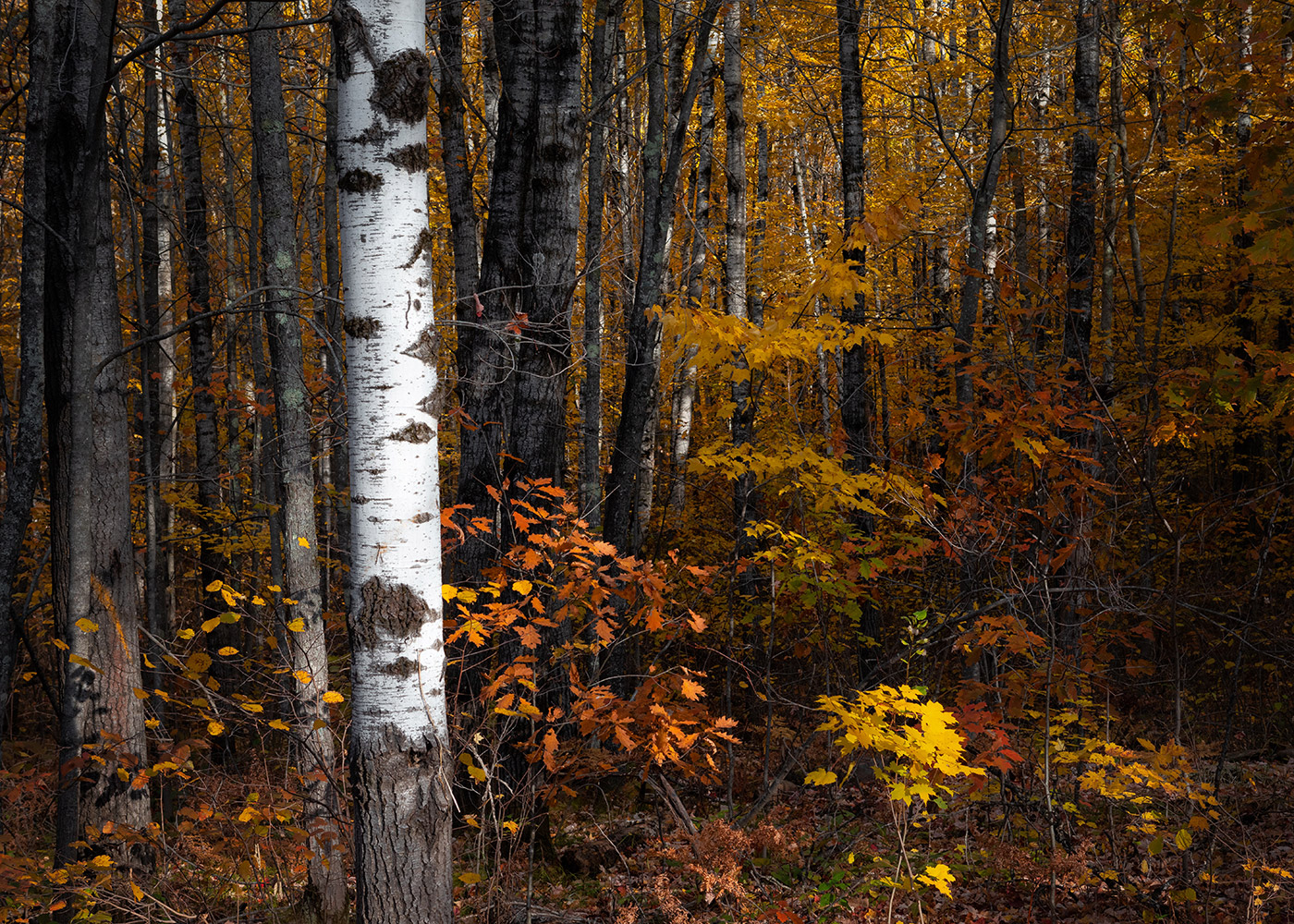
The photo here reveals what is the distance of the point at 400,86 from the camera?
9.02 ft

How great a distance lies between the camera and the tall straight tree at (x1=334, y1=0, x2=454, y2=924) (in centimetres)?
273

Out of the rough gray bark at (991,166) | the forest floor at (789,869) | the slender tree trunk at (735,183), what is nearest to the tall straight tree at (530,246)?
the forest floor at (789,869)

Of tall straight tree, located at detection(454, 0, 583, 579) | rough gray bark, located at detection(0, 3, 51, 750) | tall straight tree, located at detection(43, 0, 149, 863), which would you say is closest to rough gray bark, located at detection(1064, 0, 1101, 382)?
tall straight tree, located at detection(454, 0, 583, 579)

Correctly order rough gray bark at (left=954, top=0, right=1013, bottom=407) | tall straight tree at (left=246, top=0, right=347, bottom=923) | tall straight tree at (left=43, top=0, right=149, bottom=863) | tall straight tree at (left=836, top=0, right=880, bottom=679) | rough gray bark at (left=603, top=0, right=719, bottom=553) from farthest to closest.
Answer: rough gray bark at (left=603, top=0, right=719, bottom=553)
tall straight tree at (left=836, top=0, right=880, bottom=679)
rough gray bark at (left=954, top=0, right=1013, bottom=407)
tall straight tree at (left=43, top=0, right=149, bottom=863)
tall straight tree at (left=246, top=0, right=347, bottom=923)

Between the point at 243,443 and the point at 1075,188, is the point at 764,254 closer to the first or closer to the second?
the point at 1075,188

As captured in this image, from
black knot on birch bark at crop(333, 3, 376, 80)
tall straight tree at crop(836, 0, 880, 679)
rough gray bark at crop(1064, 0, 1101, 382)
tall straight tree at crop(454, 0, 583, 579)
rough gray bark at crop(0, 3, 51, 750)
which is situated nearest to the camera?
black knot on birch bark at crop(333, 3, 376, 80)

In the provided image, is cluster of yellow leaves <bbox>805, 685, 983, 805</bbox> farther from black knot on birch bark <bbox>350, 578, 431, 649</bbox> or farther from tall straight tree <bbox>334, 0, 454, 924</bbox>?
black knot on birch bark <bbox>350, 578, 431, 649</bbox>

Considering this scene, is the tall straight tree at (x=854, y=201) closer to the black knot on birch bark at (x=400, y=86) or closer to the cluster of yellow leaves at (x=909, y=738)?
the cluster of yellow leaves at (x=909, y=738)

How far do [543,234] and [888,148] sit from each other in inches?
565

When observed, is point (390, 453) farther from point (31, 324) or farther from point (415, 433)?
point (31, 324)

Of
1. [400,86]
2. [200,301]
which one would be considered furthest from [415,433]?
[200,301]

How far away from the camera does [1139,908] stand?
4152 millimetres

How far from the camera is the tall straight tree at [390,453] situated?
2734 millimetres

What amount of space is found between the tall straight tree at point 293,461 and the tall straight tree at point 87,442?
0.81 m
